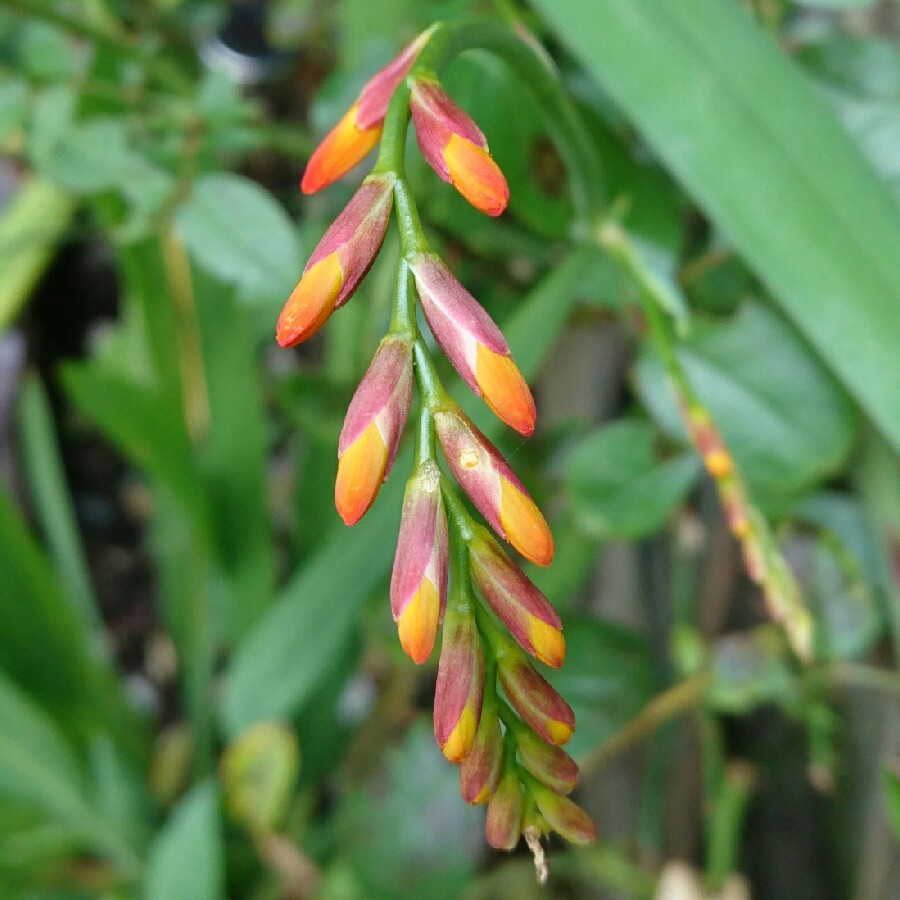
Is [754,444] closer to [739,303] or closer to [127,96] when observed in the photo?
[739,303]

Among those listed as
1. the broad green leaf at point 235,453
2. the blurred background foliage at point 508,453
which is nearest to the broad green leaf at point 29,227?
the blurred background foliage at point 508,453

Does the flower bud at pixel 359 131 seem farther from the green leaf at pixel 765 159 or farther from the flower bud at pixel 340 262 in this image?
the green leaf at pixel 765 159

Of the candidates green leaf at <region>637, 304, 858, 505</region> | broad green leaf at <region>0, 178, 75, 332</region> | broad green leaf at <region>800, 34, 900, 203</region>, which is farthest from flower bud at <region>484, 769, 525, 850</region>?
broad green leaf at <region>0, 178, 75, 332</region>

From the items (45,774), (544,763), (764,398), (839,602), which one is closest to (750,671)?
(839,602)

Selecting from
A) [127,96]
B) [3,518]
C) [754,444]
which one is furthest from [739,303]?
[3,518]

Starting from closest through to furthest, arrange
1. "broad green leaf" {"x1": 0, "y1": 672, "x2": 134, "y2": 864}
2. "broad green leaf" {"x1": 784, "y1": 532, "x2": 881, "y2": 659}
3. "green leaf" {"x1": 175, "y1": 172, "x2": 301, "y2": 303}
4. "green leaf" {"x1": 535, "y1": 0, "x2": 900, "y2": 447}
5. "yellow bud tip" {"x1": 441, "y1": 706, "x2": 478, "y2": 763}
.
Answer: "yellow bud tip" {"x1": 441, "y1": 706, "x2": 478, "y2": 763} → "green leaf" {"x1": 535, "y1": 0, "x2": 900, "y2": 447} → "green leaf" {"x1": 175, "y1": 172, "x2": 301, "y2": 303} → "broad green leaf" {"x1": 784, "y1": 532, "x2": 881, "y2": 659} → "broad green leaf" {"x1": 0, "y1": 672, "x2": 134, "y2": 864}

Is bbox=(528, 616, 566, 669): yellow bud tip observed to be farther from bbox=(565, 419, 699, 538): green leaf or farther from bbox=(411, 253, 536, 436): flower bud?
bbox=(565, 419, 699, 538): green leaf
